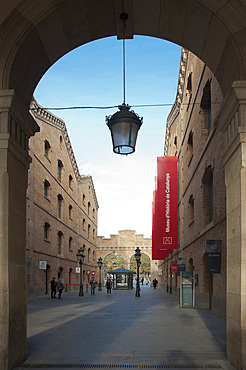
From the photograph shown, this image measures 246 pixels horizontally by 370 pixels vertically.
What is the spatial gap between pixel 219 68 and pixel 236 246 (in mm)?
3288

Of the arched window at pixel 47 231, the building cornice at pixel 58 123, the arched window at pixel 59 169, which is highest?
the building cornice at pixel 58 123

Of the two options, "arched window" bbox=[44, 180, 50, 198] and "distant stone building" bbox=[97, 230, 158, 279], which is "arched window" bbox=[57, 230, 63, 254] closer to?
"arched window" bbox=[44, 180, 50, 198]

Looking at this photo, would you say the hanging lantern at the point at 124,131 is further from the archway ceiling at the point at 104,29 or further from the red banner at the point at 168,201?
the red banner at the point at 168,201

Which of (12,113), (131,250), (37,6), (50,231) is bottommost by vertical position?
(131,250)

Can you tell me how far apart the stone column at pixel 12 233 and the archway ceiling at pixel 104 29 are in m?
0.58

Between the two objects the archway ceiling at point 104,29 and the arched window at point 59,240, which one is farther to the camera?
the arched window at point 59,240

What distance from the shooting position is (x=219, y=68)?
290 inches

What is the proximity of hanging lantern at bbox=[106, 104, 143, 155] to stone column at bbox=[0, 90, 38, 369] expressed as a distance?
1.62m

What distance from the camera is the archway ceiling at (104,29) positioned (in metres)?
6.38

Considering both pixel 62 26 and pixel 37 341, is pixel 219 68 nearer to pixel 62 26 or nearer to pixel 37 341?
pixel 62 26

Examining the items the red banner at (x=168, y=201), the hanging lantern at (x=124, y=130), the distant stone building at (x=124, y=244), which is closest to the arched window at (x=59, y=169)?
the red banner at (x=168, y=201)

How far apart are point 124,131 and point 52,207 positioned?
28248 millimetres

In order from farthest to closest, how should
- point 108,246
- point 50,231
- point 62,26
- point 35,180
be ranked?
point 108,246, point 50,231, point 35,180, point 62,26

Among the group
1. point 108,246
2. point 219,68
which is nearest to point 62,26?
point 219,68
